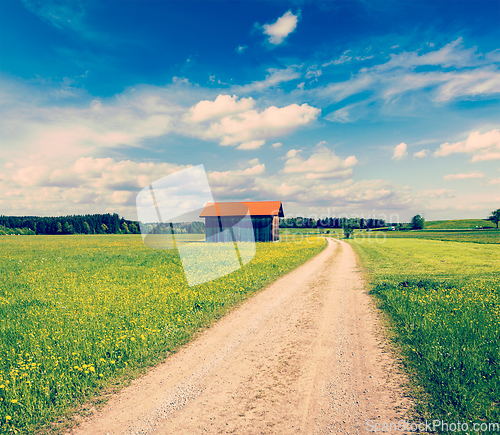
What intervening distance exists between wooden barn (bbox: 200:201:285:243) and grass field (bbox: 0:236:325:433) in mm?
30684

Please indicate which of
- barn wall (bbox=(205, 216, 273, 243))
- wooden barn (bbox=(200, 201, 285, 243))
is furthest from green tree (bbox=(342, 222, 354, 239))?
barn wall (bbox=(205, 216, 273, 243))

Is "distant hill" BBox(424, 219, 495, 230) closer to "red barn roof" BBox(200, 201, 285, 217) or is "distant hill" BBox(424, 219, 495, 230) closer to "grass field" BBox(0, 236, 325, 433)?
"red barn roof" BBox(200, 201, 285, 217)

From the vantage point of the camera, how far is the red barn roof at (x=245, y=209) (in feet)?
155

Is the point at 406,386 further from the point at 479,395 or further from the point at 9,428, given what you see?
the point at 9,428

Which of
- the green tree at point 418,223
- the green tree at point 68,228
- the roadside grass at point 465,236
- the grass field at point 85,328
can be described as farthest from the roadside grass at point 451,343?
the green tree at point 418,223

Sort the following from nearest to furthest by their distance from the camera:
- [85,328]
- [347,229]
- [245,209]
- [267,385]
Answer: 1. [267,385]
2. [85,328]
3. [245,209]
4. [347,229]

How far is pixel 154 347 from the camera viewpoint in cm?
683

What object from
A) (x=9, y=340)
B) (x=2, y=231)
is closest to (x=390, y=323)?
(x=9, y=340)

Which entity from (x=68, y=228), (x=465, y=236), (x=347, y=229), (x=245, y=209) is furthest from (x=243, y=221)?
(x=68, y=228)

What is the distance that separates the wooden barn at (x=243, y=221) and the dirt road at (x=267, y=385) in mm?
37760

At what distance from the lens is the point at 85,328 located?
26.2ft

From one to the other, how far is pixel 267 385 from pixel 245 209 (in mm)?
43287

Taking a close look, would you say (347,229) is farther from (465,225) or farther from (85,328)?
(465,225)

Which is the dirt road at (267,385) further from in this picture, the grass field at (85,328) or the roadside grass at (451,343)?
the grass field at (85,328)
